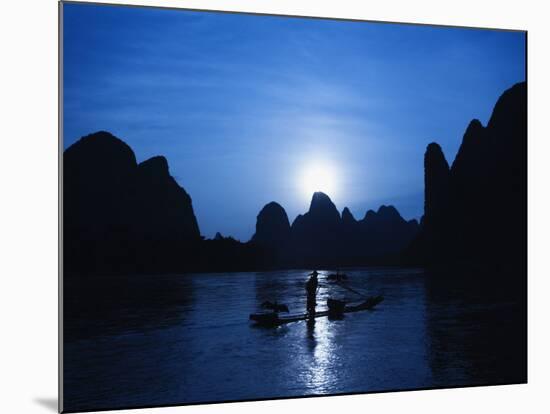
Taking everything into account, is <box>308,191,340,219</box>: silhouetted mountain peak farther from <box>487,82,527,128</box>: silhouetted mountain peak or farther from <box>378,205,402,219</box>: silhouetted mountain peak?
<box>487,82,527,128</box>: silhouetted mountain peak

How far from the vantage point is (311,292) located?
5.46 metres

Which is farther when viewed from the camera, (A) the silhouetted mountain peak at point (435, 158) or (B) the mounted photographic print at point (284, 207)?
(A) the silhouetted mountain peak at point (435, 158)

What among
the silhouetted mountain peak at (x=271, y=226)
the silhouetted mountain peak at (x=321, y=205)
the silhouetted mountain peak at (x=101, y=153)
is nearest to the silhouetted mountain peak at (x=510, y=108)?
the silhouetted mountain peak at (x=321, y=205)

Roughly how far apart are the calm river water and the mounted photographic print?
12 millimetres

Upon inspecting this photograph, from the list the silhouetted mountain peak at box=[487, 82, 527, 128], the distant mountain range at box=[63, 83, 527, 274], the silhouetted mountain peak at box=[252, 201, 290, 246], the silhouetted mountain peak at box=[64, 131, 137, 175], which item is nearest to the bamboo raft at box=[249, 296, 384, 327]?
the distant mountain range at box=[63, 83, 527, 274]

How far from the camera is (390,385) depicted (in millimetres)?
5391

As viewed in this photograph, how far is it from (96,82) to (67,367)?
5.68ft

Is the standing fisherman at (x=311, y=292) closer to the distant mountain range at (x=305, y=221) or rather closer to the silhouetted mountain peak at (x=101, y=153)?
the distant mountain range at (x=305, y=221)

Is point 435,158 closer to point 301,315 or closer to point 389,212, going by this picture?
point 389,212

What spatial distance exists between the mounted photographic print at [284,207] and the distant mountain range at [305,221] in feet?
0.05

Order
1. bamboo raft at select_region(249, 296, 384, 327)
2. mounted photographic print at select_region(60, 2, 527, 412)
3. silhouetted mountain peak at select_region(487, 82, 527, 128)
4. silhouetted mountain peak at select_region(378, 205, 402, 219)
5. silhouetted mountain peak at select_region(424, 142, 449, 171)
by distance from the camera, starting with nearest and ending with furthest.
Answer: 1. mounted photographic print at select_region(60, 2, 527, 412)
2. bamboo raft at select_region(249, 296, 384, 327)
3. silhouetted mountain peak at select_region(378, 205, 402, 219)
4. silhouetted mountain peak at select_region(424, 142, 449, 171)
5. silhouetted mountain peak at select_region(487, 82, 527, 128)

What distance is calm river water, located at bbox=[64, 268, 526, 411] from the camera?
16.3 feet

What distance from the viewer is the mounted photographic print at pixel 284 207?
5.03 metres

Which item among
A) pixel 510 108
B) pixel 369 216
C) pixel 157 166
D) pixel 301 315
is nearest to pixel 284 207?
pixel 369 216
